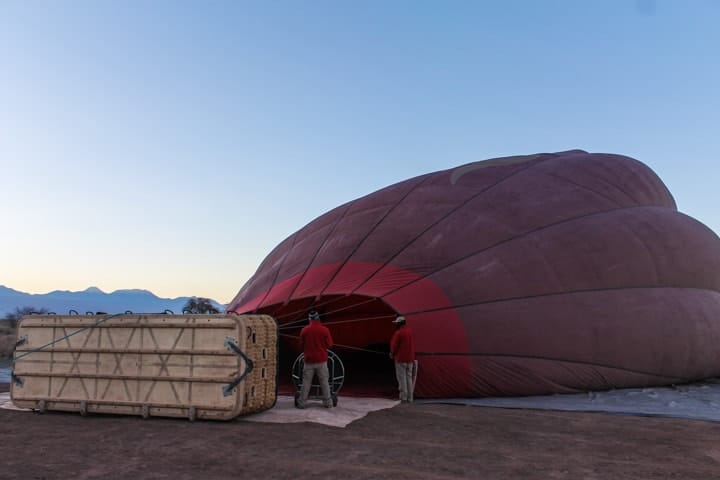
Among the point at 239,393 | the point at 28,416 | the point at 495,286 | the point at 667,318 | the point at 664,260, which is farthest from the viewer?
the point at 664,260

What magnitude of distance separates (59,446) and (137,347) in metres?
1.87

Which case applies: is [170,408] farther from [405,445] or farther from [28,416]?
[405,445]

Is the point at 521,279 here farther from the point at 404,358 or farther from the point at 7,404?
the point at 7,404

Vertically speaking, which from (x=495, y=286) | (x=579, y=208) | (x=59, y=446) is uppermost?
(x=579, y=208)

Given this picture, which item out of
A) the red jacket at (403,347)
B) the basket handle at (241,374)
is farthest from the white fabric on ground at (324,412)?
the red jacket at (403,347)

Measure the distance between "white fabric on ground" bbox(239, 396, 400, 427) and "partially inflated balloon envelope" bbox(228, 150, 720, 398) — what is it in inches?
35.6

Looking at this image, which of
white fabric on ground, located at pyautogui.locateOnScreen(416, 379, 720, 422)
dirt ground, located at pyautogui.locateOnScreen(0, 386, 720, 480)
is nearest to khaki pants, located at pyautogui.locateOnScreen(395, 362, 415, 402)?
white fabric on ground, located at pyautogui.locateOnScreen(416, 379, 720, 422)

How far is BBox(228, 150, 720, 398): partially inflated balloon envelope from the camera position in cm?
911

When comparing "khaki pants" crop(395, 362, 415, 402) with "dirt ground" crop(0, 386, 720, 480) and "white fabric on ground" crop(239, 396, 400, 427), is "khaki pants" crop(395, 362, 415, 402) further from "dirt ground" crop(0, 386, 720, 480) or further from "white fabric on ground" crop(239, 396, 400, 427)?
"dirt ground" crop(0, 386, 720, 480)

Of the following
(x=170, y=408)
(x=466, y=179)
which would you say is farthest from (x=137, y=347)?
(x=466, y=179)

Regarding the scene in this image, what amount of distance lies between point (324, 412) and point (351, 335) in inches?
172

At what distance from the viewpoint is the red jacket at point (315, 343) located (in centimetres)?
810

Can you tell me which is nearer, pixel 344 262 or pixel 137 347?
pixel 137 347

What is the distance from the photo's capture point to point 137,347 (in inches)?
296
